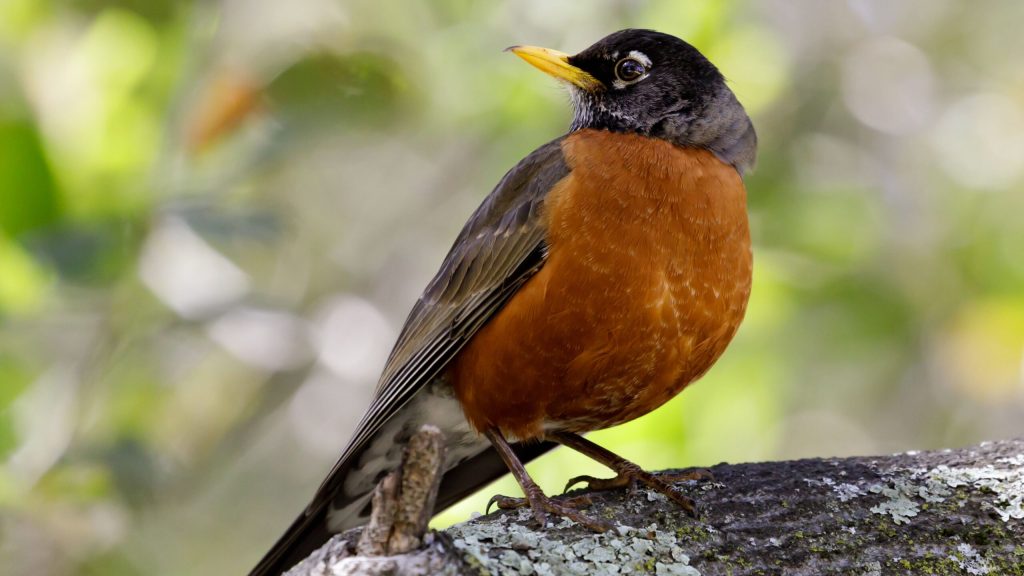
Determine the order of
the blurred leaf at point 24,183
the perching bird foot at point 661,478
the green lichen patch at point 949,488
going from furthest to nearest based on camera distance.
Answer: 1. the blurred leaf at point 24,183
2. the perching bird foot at point 661,478
3. the green lichen patch at point 949,488

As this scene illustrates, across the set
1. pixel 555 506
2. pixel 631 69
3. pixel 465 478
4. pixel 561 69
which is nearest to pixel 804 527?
pixel 555 506

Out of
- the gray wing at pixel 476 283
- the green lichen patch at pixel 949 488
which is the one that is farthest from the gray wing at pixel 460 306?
the green lichen patch at pixel 949 488

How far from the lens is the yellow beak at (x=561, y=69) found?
3705mm

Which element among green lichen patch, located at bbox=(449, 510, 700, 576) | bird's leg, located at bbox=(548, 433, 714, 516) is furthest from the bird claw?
green lichen patch, located at bbox=(449, 510, 700, 576)

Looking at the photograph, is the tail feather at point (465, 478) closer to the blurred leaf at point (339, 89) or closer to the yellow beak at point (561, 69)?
the yellow beak at point (561, 69)

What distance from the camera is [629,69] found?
3.66m

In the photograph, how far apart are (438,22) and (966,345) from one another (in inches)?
108

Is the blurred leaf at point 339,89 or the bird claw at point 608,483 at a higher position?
the blurred leaf at point 339,89

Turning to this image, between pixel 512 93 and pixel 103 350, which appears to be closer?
pixel 103 350

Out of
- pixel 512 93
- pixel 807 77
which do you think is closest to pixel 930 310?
pixel 807 77

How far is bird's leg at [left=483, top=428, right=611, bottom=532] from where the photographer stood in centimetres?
243

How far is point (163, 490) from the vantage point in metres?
3.84

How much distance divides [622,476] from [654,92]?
127 centimetres

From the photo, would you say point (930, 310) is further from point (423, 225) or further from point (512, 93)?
→ point (423, 225)
